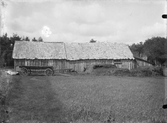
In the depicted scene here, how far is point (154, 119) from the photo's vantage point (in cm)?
722

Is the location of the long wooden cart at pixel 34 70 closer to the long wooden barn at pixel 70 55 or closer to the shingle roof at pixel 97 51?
the long wooden barn at pixel 70 55

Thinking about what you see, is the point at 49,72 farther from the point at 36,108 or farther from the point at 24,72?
the point at 36,108

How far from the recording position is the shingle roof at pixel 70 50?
105 feet

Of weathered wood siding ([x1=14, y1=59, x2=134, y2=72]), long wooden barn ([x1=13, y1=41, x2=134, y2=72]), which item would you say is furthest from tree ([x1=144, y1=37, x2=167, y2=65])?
weathered wood siding ([x1=14, y1=59, x2=134, y2=72])

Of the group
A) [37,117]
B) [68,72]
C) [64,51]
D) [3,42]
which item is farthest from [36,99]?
[3,42]

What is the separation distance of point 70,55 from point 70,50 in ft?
5.60

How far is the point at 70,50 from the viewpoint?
35.5 meters

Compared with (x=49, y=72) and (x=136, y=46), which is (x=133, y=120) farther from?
(x=136, y=46)

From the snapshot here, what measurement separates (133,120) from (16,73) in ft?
61.9

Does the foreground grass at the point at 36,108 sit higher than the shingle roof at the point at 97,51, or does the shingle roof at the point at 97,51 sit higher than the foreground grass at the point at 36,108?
the shingle roof at the point at 97,51

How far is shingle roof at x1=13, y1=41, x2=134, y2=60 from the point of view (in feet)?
105

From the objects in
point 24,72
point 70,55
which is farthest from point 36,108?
point 70,55

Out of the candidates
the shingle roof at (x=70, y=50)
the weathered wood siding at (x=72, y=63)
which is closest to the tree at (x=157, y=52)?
the shingle roof at (x=70, y=50)

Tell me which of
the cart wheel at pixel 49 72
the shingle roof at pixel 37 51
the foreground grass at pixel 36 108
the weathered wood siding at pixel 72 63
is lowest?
the foreground grass at pixel 36 108
